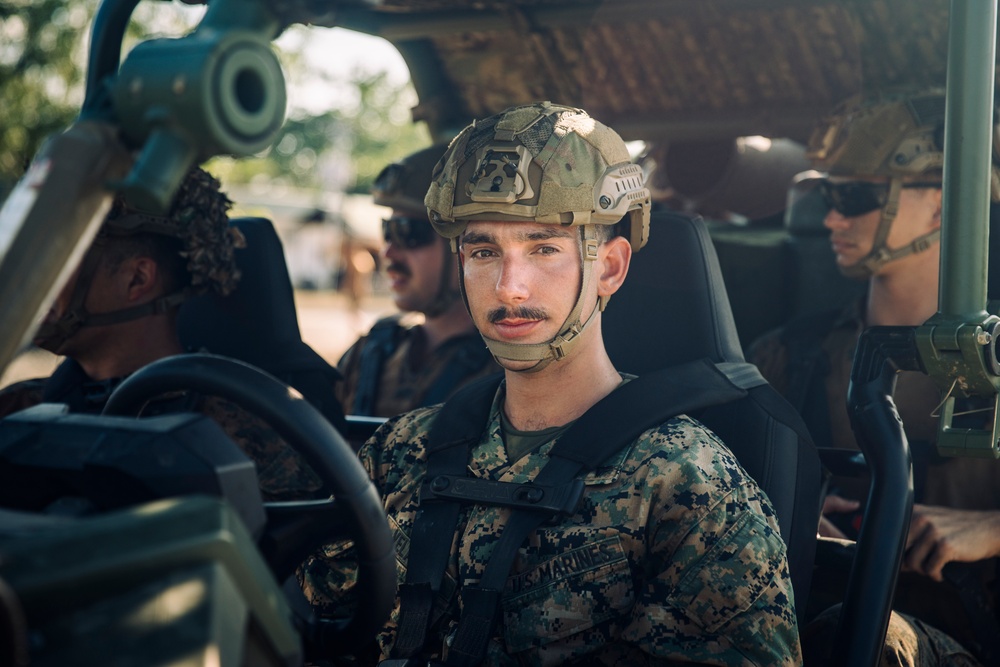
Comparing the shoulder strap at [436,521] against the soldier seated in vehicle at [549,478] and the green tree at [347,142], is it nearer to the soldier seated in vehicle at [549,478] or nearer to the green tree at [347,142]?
the soldier seated in vehicle at [549,478]

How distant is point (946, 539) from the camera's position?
2.88 metres

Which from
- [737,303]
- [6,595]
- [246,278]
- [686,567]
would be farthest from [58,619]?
[737,303]

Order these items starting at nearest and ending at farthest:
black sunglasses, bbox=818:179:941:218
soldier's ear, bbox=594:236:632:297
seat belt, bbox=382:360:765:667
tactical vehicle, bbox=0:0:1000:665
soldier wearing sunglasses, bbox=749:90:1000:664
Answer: tactical vehicle, bbox=0:0:1000:665, seat belt, bbox=382:360:765:667, soldier's ear, bbox=594:236:632:297, soldier wearing sunglasses, bbox=749:90:1000:664, black sunglasses, bbox=818:179:941:218

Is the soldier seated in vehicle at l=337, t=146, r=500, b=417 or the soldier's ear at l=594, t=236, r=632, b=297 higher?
the soldier's ear at l=594, t=236, r=632, b=297

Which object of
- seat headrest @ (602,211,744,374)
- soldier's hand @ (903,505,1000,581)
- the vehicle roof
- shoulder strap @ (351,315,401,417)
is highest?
the vehicle roof

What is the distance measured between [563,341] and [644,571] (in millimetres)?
485

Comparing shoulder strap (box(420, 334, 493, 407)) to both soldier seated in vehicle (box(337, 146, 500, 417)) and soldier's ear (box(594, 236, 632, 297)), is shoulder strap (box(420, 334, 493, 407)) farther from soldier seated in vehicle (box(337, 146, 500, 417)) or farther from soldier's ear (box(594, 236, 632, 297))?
soldier's ear (box(594, 236, 632, 297))

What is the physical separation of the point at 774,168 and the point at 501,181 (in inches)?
101

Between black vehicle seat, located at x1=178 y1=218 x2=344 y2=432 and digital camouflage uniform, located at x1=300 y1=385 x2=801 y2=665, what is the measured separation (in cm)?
97

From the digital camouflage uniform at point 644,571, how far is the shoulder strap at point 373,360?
82.5 inches

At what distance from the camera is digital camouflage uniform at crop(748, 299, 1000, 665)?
2.78 meters

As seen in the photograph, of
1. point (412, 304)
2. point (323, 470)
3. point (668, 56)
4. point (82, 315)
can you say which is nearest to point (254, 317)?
point (82, 315)


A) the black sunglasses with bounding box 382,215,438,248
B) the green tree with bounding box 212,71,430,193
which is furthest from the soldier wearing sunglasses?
the green tree with bounding box 212,71,430,193

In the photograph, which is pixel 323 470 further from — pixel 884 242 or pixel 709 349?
pixel 884 242
